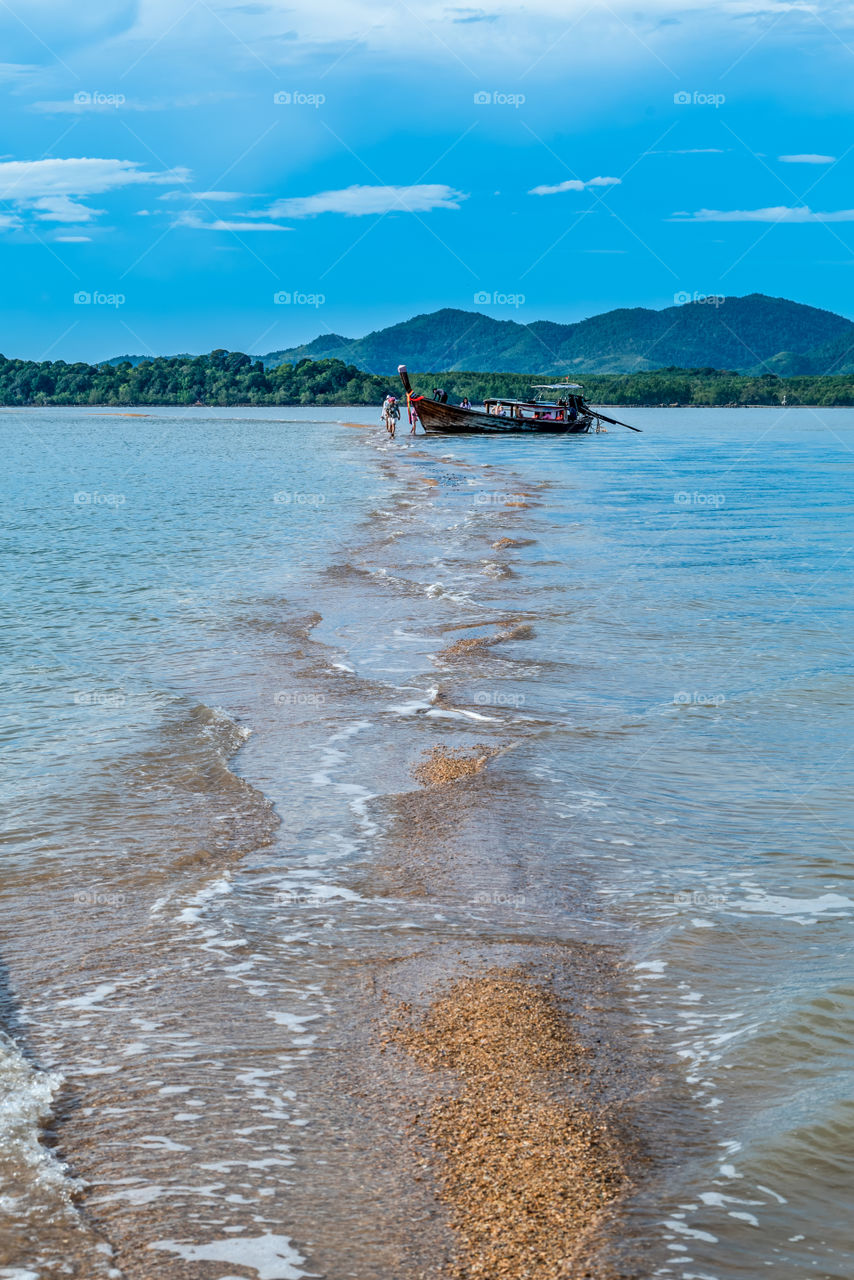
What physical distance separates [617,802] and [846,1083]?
13.2 feet

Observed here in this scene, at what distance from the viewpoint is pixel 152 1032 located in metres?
5.50

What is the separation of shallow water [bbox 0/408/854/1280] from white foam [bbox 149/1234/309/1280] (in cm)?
1

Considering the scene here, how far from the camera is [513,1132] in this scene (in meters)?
4.62

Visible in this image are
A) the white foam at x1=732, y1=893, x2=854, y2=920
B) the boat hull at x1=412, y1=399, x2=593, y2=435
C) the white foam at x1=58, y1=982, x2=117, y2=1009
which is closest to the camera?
the white foam at x1=58, y1=982, x2=117, y2=1009

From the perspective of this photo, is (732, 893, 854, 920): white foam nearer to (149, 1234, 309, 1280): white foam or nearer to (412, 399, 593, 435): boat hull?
(149, 1234, 309, 1280): white foam

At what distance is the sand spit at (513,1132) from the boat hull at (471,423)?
80.8 metres

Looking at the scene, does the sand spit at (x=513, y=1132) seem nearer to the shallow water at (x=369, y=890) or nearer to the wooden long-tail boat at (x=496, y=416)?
the shallow water at (x=369, y=890)

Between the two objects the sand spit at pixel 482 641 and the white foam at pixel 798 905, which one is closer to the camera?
the white foam at pixel 798 905

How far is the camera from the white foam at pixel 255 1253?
12.9ft

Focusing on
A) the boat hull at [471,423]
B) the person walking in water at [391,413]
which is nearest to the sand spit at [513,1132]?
the boat hull at [471,423]

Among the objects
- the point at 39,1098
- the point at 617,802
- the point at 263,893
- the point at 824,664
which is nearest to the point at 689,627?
the point at 824,664

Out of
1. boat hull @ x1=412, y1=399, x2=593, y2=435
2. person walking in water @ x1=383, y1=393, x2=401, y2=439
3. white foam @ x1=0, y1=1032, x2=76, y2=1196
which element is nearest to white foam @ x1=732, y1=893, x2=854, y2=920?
white foam @ x1=0, y1=1032, x2=76, y2=1196

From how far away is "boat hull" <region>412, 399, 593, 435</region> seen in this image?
8631 cm

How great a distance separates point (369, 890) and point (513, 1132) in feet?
9.28
